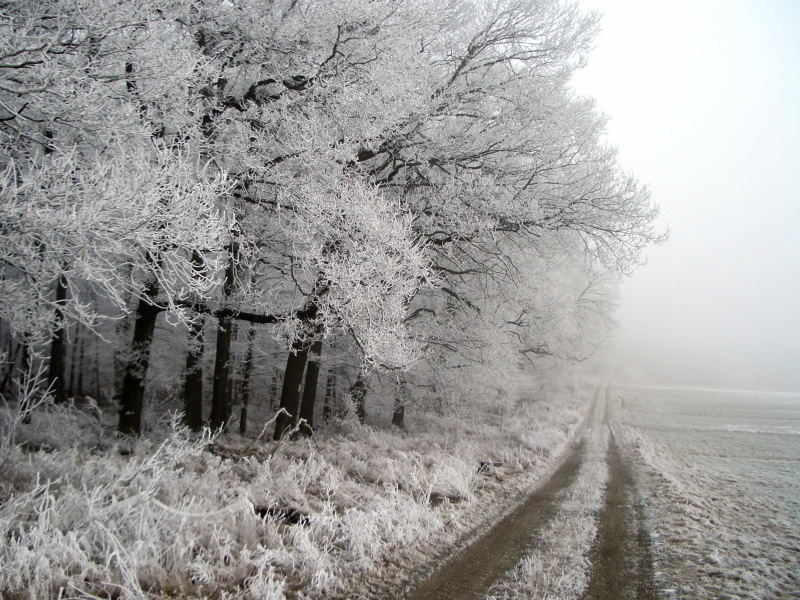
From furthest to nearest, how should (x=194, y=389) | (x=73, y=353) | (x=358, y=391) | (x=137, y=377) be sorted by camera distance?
1. (x=73, y=353)
2. (x=358, y=391)
3. (x=194, y=389)
4. (x=137, y=377)

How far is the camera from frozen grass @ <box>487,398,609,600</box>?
4703 mm

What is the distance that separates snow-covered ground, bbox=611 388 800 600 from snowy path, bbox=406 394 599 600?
1.59 m

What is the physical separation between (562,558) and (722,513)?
4.65 meters

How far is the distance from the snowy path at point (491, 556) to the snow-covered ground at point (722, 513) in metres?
1.59

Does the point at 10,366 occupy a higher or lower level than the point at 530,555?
lower

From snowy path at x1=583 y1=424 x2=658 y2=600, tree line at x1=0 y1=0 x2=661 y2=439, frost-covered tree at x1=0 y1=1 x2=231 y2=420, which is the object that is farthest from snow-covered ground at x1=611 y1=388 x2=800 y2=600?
frost-covered tree at x1=0 y1=1 x2=231 y2=420

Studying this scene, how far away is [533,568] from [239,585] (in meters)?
3.16

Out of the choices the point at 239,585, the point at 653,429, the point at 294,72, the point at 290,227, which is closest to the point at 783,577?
the point at 239,585

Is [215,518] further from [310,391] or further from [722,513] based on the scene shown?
[310,391]

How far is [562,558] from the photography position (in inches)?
219

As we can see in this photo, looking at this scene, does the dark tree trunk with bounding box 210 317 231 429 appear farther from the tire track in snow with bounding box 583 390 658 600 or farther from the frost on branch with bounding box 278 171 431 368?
the tire track in snow with bounding box 583 390 658 600

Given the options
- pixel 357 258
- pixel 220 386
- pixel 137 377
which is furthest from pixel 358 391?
pixel 357 258

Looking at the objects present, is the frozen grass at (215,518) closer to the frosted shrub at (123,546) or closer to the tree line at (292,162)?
the frosted shrub at (123,546)

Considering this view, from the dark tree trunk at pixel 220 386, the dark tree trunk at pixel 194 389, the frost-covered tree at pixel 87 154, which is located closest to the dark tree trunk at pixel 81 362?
the dark tree trunk at pixel 194 389
